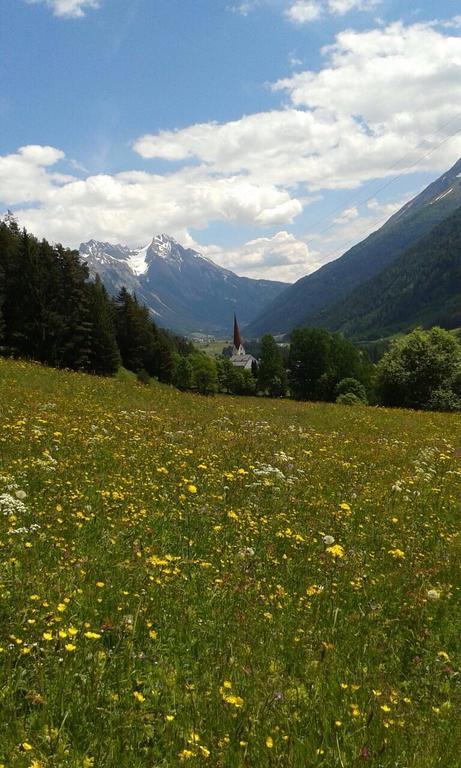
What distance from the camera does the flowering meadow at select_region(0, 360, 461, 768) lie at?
4.01m

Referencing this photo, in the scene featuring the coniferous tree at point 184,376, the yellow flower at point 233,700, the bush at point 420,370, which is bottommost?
the coniferous tree at point 184,376

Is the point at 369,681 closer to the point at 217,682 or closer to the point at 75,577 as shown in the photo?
the point at 217,682

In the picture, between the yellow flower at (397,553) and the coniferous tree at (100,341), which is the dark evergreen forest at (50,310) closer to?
the coniferous tree at (100,341)

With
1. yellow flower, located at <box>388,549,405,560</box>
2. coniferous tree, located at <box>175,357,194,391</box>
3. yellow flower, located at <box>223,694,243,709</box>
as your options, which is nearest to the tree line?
coniferous tree, located at <box>175,357,194,391</box>

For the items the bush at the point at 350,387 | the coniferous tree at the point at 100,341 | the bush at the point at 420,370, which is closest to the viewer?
the bush at the point at 420,370

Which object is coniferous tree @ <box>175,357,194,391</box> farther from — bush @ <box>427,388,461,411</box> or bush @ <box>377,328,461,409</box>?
bush @ <box>427,388,461,411</box>

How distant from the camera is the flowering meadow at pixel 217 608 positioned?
4008 mm

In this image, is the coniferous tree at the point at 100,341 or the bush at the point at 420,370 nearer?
the bush at the point at 420,370

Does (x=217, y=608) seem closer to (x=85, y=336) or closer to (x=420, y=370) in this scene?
(x=420, y=370)

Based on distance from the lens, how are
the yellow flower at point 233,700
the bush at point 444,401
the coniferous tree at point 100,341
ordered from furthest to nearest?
the coniferous tree at point 100,341 → the bush at point 444,401 → the yellow flower at point 233,700

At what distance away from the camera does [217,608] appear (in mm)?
5984

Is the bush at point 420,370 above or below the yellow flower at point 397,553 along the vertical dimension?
above

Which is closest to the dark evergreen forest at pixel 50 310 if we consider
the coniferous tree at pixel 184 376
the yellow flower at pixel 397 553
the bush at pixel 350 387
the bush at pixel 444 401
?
the yellow flower at pixel 397 553

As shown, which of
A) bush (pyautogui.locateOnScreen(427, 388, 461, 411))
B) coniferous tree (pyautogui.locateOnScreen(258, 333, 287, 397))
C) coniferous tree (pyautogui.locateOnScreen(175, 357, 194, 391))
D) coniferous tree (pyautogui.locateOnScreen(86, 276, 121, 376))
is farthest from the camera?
coniferous tree (pyautogui.locateOnScreen(175, 357, 194, 391))
